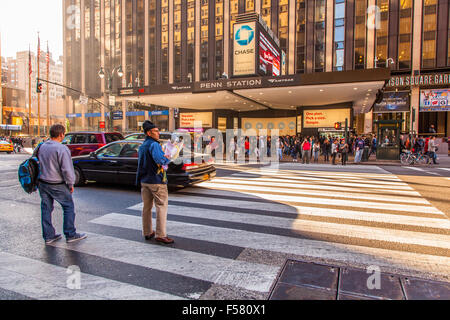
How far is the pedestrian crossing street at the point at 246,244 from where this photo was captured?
3232 mm

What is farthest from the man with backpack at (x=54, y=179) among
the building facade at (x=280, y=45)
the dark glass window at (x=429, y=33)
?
the dark glass window at (x=429, y=33)

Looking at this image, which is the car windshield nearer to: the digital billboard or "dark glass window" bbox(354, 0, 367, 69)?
the digital billboard

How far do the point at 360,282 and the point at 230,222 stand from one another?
2.74m

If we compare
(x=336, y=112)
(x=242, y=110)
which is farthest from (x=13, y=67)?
(x=336, y=112)

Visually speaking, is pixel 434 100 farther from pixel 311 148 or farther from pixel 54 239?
pixel 54 239

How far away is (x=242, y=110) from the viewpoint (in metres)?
35.3

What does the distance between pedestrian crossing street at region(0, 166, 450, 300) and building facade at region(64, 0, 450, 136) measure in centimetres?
1858

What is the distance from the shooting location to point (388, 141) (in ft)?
67.4

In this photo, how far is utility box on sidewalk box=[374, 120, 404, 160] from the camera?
791 inches

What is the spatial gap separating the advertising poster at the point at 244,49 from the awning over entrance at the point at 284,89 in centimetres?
123

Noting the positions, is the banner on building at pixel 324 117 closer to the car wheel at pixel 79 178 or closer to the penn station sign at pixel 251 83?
the penn station sign at pixel 251 83

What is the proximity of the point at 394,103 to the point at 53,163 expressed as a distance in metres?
32.9

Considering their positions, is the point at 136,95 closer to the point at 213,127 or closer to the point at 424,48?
the point at 213,127

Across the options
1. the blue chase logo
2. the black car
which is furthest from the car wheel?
the blue chase logo
